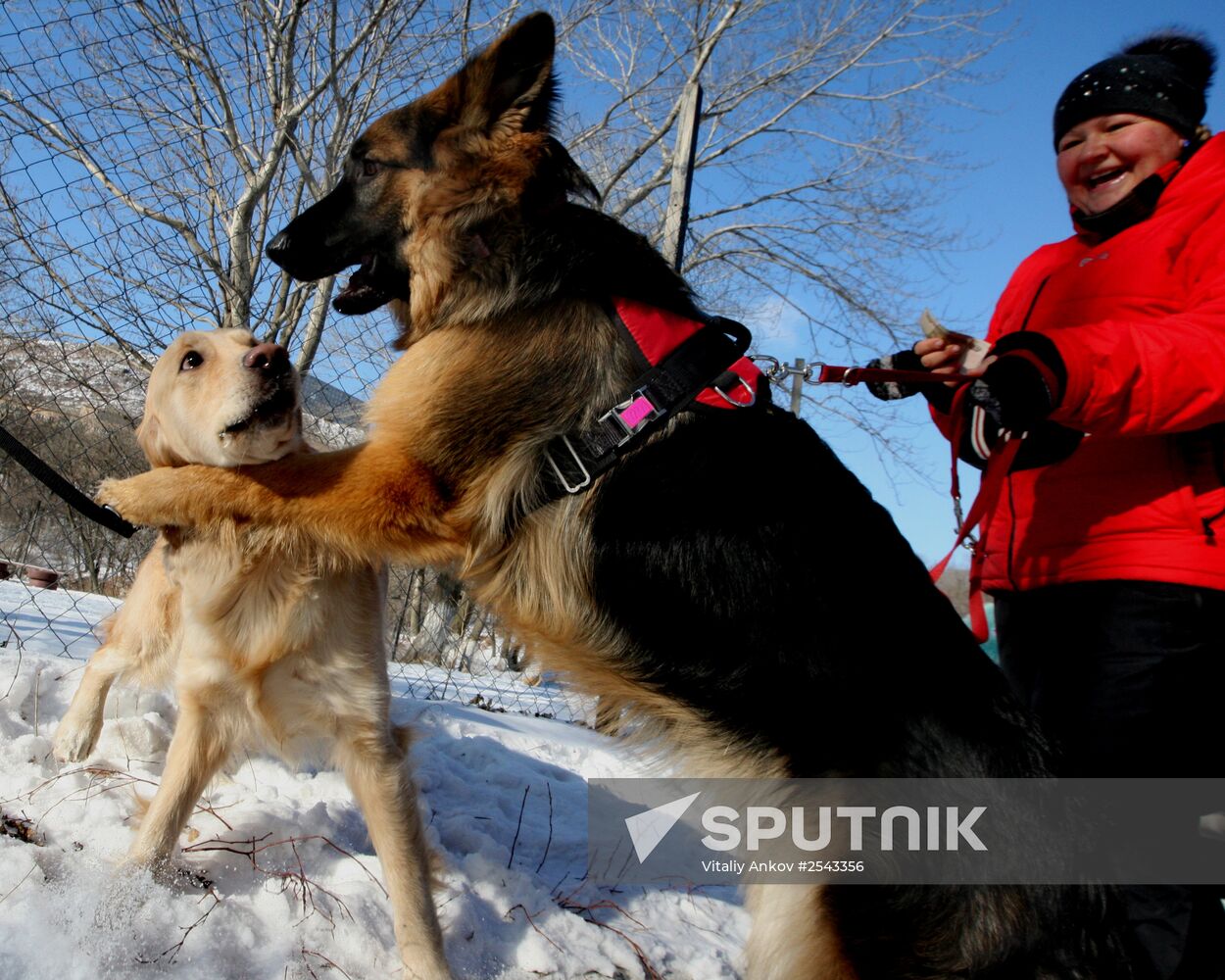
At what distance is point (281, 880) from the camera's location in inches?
93.7

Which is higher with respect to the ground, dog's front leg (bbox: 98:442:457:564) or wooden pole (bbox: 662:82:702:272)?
wooden pole (bbox: 662:82:702:272)

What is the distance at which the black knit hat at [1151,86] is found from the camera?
204cm

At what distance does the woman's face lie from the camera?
204 cm

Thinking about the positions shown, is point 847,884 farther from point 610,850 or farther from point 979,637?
point 610,850

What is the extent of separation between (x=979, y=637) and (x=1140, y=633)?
368mm

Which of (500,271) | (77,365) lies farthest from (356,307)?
(77,365)

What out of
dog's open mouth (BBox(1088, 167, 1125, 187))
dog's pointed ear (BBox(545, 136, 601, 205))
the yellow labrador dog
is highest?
dog's open mouth (BBox(1088, 167, 1125, 187))

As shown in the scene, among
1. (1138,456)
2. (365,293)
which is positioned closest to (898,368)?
(1138,456)

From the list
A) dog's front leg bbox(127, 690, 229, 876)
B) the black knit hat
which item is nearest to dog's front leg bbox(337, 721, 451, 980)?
dog's front leg bbox(127, 690, 229, 876)

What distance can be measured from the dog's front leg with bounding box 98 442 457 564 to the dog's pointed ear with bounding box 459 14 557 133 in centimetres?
107

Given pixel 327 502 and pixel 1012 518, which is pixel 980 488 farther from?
pixel 327 502

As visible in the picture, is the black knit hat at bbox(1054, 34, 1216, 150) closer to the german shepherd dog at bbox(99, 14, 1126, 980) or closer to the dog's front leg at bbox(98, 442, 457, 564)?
the german shepherd dog at bbox(99, 14, 1126, 980)

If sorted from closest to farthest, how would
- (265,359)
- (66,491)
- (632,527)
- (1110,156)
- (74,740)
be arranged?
(632,527) → (1110,156) → (265,359) → (66,491) → (74,740)

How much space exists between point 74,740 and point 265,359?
172 centimetres
